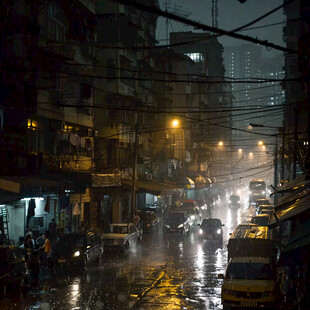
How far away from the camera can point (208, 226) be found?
3928cm

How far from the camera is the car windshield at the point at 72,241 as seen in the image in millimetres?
26156

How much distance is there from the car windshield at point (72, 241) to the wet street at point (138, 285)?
1.37m

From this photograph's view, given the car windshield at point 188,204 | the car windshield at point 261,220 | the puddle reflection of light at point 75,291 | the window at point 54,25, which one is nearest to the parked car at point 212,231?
the car windshield at point 261,220

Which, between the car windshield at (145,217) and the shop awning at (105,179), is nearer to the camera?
the shop awning at (105,179)

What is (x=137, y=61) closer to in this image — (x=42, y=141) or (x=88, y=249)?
(x=42, y=141)

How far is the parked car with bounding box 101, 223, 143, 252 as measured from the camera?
104 feet

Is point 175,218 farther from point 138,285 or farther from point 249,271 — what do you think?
point 249,271

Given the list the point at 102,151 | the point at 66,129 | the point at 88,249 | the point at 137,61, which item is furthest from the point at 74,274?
the point at 137,61

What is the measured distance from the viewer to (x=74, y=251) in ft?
84.4

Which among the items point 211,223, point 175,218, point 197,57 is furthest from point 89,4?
point 197,57

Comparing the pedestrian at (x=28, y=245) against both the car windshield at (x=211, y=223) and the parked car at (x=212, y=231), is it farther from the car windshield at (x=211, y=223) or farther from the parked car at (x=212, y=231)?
the car windshield at (x=211, y=223)

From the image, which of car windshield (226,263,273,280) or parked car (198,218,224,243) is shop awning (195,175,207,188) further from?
car windshield (226,263,273,280)

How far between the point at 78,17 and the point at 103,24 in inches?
534

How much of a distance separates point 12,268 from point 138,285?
4935mm
